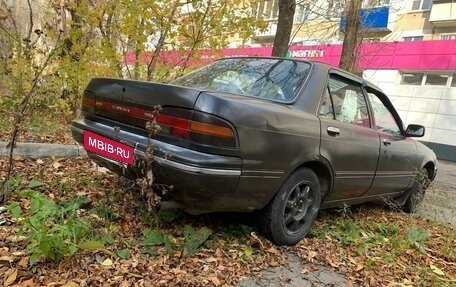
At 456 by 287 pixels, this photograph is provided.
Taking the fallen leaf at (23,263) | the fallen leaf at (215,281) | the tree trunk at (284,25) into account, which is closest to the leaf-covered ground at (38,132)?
the fallen leaf at (23,263)

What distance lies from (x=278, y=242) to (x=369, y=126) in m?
1.62

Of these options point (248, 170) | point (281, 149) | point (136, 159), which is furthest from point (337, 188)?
point (136, 159)

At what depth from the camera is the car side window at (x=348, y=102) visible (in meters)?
3.43

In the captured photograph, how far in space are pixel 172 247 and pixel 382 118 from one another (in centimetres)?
281

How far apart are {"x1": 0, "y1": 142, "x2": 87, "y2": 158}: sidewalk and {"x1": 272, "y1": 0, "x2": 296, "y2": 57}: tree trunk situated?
4.02 metres

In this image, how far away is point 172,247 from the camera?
2742 millimetres

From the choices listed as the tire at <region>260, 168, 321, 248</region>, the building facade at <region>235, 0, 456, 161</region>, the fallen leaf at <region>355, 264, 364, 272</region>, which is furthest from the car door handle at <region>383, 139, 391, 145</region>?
the building facade at <region>235, 0, 456, 161</region>

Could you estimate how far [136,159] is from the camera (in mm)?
2602

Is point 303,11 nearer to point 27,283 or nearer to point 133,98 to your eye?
point 133,98

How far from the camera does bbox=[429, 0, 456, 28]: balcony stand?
17.2m

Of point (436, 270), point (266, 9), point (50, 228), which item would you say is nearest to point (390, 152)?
point (436, 270)

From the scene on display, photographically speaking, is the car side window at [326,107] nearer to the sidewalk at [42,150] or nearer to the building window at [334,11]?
the sidewalk at [42,150]

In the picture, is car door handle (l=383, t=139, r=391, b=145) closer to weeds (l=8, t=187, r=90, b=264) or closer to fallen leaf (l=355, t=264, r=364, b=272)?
fallen leaf (l=355, t=264, r=364, b=272)

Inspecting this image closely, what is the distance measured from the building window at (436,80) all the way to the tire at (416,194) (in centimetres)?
1323
